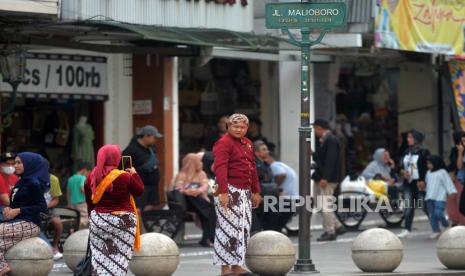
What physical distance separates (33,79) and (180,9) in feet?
9.24

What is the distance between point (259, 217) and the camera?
22344 millimetres

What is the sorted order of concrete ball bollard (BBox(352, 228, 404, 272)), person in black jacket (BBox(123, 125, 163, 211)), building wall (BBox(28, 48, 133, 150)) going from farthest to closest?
building wall (BBox(28, 48, 133, 150)), person in black jacket (BBox(123, 125, 163, 211)), concrete ball bollard (BBox(352, 228, 404, 272))

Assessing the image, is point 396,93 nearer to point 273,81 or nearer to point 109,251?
point 273,81

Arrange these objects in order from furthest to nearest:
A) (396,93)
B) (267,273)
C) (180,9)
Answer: (396,93) < (180,9) < (267,273)

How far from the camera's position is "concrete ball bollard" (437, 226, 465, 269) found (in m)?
17.2

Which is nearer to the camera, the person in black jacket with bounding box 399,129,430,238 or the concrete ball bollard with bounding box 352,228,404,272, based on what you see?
the concrete ball bollard with bounding box 352,228,404,272

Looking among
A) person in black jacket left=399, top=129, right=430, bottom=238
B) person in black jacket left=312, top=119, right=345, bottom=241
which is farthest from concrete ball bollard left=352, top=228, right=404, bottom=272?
person in black jacket left=399, top=129, right=430, bottom=238

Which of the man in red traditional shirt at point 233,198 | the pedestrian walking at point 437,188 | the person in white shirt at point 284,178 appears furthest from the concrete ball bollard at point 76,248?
the pedestrian walking at point 437,188

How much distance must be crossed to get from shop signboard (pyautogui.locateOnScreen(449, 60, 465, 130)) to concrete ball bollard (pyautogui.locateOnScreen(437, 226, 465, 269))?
39.7ft

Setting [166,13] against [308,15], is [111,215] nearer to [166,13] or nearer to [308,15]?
[308,15]

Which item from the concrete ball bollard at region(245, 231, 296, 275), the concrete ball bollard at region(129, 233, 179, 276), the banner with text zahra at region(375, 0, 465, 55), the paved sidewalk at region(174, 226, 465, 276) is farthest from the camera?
the banner with text zahra at region(375, 0, 465, 55)

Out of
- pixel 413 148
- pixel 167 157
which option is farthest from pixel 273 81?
pixel 413 148

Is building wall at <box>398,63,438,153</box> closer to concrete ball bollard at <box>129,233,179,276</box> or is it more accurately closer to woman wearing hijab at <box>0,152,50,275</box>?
concrete ball bollard at <box>129,233,179,276</box>

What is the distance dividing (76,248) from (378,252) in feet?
11.6
